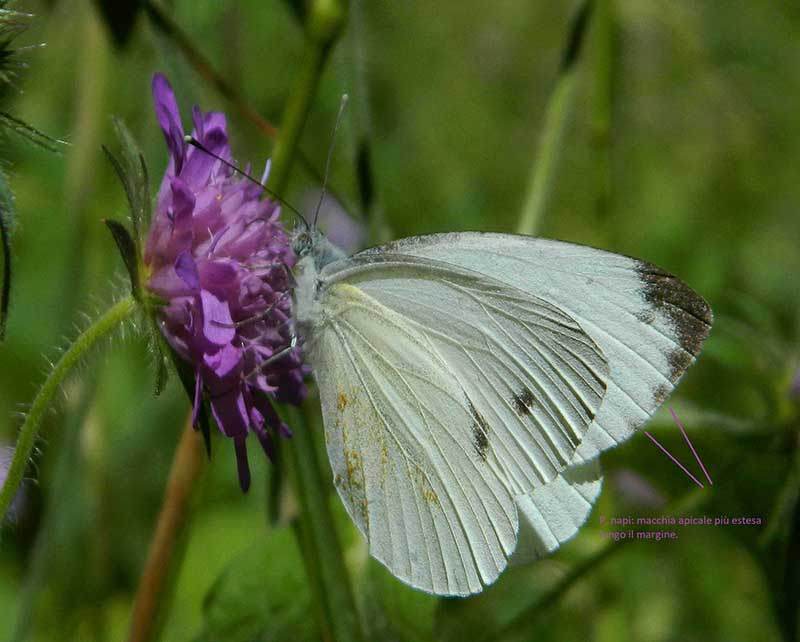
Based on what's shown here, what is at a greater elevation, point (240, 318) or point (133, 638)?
point (240, 318)

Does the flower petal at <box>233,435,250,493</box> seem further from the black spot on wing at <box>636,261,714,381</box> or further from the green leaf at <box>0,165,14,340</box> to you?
the black spot on wing at <box>636,261,714,381</box>

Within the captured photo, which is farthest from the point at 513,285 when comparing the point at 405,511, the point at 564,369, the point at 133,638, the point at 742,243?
the point at 742,243

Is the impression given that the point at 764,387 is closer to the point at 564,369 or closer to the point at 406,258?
the point at 564,369

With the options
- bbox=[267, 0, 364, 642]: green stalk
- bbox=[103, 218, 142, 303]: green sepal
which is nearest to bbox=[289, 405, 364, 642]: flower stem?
bbox=[267, 0, 364, 642]: green stalk

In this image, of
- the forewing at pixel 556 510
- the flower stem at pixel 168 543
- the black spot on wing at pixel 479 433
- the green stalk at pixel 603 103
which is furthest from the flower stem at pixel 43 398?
the green stalk at pixel 603 103

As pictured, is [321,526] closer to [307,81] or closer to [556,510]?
[556,510]

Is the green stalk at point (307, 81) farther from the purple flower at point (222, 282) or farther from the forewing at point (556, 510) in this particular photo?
the forewing at point (556, 510)

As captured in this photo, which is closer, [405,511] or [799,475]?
[405,511]
